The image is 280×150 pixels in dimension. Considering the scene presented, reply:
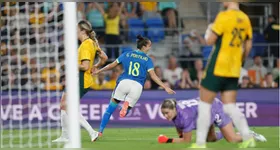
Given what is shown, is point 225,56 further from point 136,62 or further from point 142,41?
point 136,62

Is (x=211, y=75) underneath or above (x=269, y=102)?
above

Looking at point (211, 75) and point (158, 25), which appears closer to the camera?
point (211, 75)

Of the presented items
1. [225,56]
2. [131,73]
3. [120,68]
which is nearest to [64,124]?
[131,73]

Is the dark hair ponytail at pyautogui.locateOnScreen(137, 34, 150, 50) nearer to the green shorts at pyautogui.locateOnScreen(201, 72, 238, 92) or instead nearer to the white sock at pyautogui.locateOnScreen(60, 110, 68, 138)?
the white sock at pyautogui.locateOnScreen(60, 110, 68, 138)

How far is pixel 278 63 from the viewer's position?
19.8 meters

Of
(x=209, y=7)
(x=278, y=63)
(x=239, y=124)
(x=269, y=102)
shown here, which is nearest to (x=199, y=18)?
(x=209, y=7)

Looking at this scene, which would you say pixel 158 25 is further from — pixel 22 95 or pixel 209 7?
pixel 22 95

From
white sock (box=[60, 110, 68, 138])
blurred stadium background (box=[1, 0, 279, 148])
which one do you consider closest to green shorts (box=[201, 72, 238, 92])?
white sock (box=[60, 110, 68, 138])

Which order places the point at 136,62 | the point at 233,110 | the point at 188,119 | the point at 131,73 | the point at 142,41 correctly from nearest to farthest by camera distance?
the point at 233,110
the point at 188,119
the point at 142,41
the point at 136,62
the point at 131,73

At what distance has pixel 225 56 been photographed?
30.5ft

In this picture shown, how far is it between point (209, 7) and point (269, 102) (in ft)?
13.5

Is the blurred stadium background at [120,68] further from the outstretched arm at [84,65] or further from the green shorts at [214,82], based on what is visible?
the green shorts at [214,82]

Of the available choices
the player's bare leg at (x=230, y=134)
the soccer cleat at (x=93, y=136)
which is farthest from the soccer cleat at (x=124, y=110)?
the player's bare leg at (x=230, y=134)

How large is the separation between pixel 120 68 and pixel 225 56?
1045 centimetres
